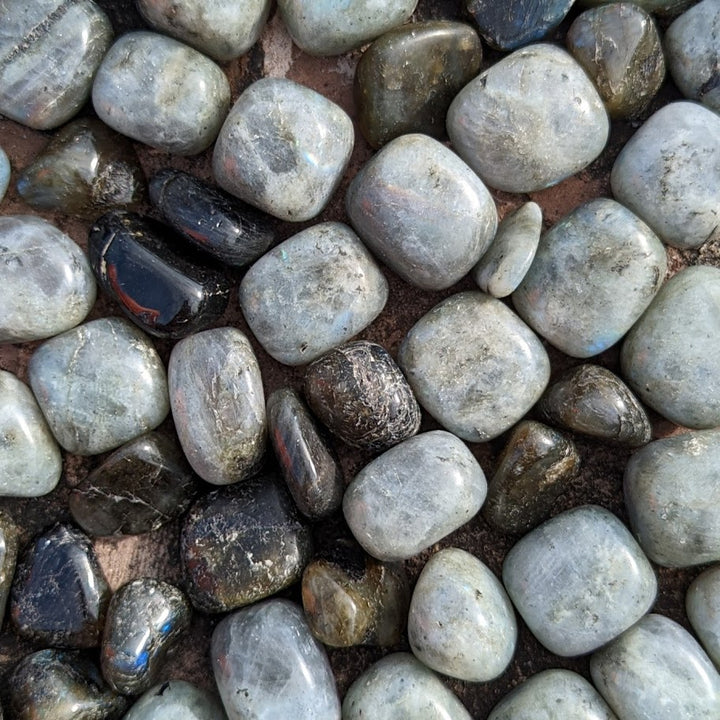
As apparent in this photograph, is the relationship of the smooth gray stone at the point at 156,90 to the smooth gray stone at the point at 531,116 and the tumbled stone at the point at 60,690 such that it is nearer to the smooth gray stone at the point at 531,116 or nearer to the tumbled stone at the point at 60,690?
the smooth gray stone at the point at 531,116

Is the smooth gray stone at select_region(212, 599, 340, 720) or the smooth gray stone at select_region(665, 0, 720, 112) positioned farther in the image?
the smooth gray stone at select_region(665, 0, 720, 112)

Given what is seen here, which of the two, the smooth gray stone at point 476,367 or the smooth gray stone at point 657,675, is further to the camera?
the smooth gray stone at point 476,367

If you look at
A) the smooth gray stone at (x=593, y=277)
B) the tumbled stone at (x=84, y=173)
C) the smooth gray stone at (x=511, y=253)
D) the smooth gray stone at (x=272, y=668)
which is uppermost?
the tumbled stone at (x=84, y=173)

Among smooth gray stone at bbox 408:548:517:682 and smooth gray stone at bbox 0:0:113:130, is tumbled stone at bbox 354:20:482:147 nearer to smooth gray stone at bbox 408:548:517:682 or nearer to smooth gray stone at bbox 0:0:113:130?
smooth gray stone at bbox 0:0:113:130

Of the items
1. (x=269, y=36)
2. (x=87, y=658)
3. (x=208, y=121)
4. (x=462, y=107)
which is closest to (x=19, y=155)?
(x=208, y=121)

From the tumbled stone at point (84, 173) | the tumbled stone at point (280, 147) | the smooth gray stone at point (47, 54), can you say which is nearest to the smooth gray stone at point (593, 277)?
the tumbled stone at point (280, 147)

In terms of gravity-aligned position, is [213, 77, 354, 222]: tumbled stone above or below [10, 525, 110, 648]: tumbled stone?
above

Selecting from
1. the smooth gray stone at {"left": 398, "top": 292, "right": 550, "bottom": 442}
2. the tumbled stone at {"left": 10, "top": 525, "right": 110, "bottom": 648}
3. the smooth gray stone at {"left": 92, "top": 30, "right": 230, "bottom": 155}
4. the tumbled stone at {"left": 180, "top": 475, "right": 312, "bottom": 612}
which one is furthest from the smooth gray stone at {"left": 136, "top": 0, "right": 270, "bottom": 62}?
the tumbled stone at {"left": 10, "top": 525, "right": 110, "bottom": 648}

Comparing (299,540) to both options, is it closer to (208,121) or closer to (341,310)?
(341,310)
